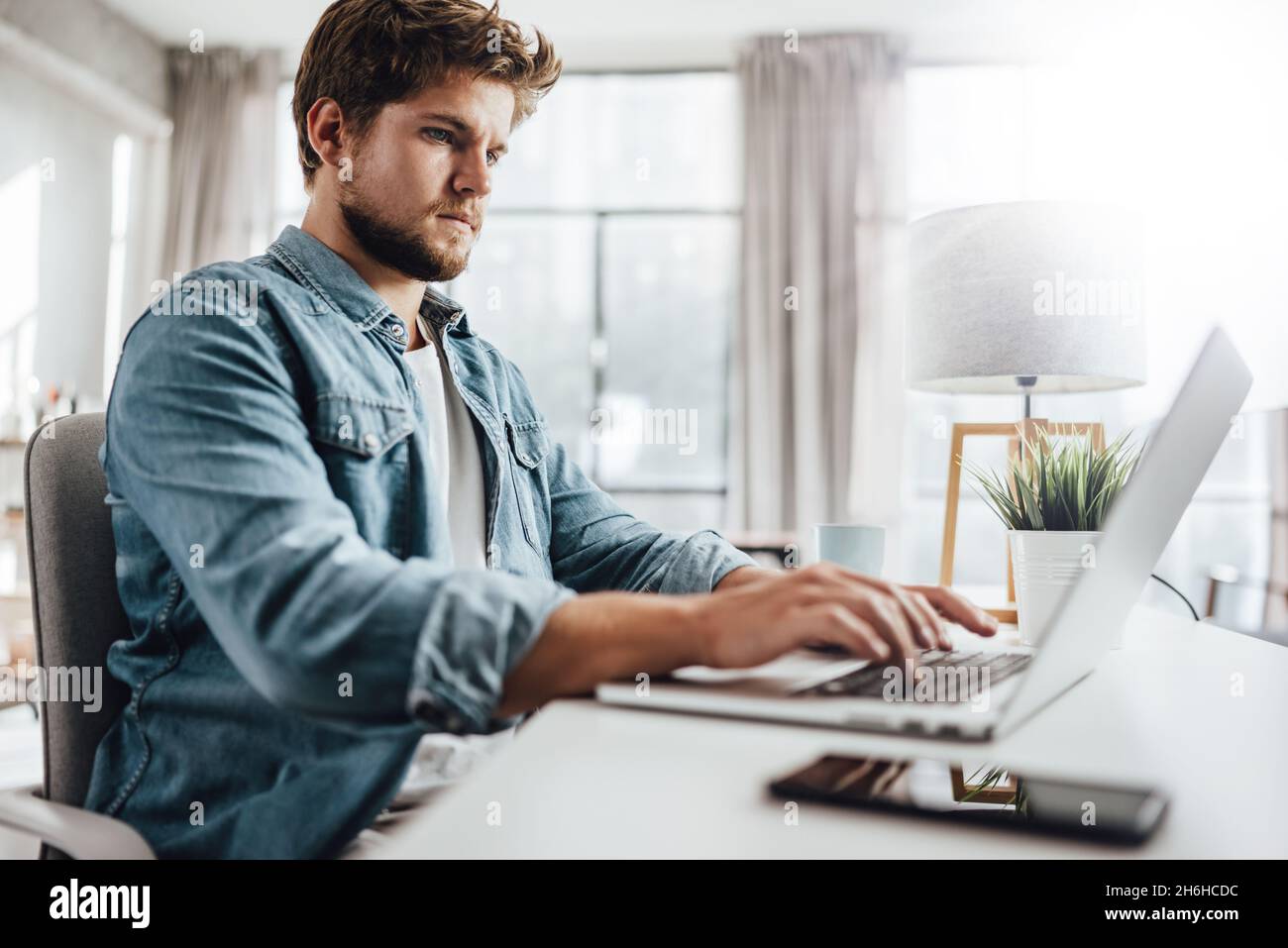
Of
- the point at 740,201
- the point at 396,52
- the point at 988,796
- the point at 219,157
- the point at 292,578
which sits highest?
the point at 219,157

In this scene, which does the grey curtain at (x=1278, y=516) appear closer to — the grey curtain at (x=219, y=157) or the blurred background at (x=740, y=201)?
the blurred background at (x=740, y=201)

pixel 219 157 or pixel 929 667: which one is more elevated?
pixel 219 157

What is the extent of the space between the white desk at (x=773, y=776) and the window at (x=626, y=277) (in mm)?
3896

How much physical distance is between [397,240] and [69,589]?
0.48 metres

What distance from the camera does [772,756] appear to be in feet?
1.79

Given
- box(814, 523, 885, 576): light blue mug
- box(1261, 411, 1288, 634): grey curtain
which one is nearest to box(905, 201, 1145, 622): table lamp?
box(814, 523, 885, 576): light blue mug

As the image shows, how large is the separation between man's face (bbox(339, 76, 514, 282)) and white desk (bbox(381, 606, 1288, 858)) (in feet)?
2.02

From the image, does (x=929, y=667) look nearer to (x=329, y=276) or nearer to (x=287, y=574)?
(x=287, y=574)

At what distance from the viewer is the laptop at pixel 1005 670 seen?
20.8 inches

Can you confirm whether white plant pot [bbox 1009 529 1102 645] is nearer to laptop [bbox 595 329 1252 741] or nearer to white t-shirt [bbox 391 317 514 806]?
laptop [bbox 595 329 1252 741]

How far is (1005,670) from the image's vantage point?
2.49 ft

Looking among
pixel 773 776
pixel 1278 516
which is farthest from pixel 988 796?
pixel 1278 516

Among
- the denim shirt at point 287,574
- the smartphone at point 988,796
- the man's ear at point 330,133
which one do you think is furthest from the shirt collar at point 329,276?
the smartphone at point 988,796
